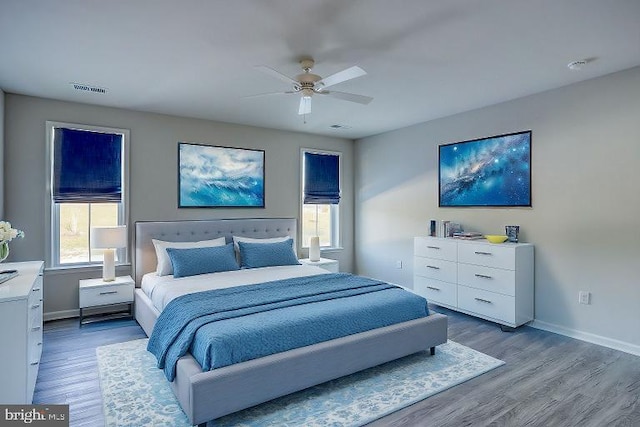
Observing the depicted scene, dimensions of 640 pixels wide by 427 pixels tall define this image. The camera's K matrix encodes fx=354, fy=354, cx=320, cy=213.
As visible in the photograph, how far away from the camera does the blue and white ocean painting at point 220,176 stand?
16.1ft

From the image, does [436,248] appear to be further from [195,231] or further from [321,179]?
[195,231]

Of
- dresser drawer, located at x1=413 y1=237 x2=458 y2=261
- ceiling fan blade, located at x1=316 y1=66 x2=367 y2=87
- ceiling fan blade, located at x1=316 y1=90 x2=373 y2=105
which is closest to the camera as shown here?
ceiling fan blade, located at x1=316 y1=66 x2=367 y2=87

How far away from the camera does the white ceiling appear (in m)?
2.26

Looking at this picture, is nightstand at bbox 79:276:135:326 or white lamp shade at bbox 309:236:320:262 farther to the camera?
white lamp shade at bbox 309:236:320:262

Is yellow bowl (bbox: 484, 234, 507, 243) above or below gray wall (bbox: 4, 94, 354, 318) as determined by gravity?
below

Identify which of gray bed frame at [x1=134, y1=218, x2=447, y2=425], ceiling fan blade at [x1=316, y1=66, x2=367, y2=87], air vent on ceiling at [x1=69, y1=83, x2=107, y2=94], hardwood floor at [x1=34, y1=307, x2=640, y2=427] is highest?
air vent on ceiling at [x1=69, y1=83, x2=107, y2=94]

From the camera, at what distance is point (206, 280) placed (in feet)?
12.4

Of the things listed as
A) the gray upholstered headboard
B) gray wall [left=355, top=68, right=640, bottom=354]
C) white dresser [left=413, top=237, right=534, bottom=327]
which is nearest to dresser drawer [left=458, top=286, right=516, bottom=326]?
white dresser [left=413, top=237, right=534, bottom=327]

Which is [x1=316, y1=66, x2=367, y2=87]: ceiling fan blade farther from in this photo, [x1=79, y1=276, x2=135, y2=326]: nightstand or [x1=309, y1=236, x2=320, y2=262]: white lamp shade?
[x1=79, y1=276, x2=135, y2=326]: nightstand

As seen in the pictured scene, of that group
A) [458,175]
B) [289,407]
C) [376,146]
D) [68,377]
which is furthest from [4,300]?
[376,146]

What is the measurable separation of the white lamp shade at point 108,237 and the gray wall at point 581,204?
4.17 metres

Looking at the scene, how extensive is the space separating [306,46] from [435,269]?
10.5ft

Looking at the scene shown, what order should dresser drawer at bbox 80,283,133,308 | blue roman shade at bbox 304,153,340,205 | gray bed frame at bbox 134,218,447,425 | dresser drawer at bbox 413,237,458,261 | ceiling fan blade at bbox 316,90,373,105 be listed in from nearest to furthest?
gray bed frame at bbox 134,218,447,425 < ceiling fan blade at bbox 316,90,373,105 < dresser drawer at bbox 80,283,133,308 < dresser drawer at bbox 413,237,458,261 < blue roman shade at bbox 304,153,340,205

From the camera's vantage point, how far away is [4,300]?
2.04 m
